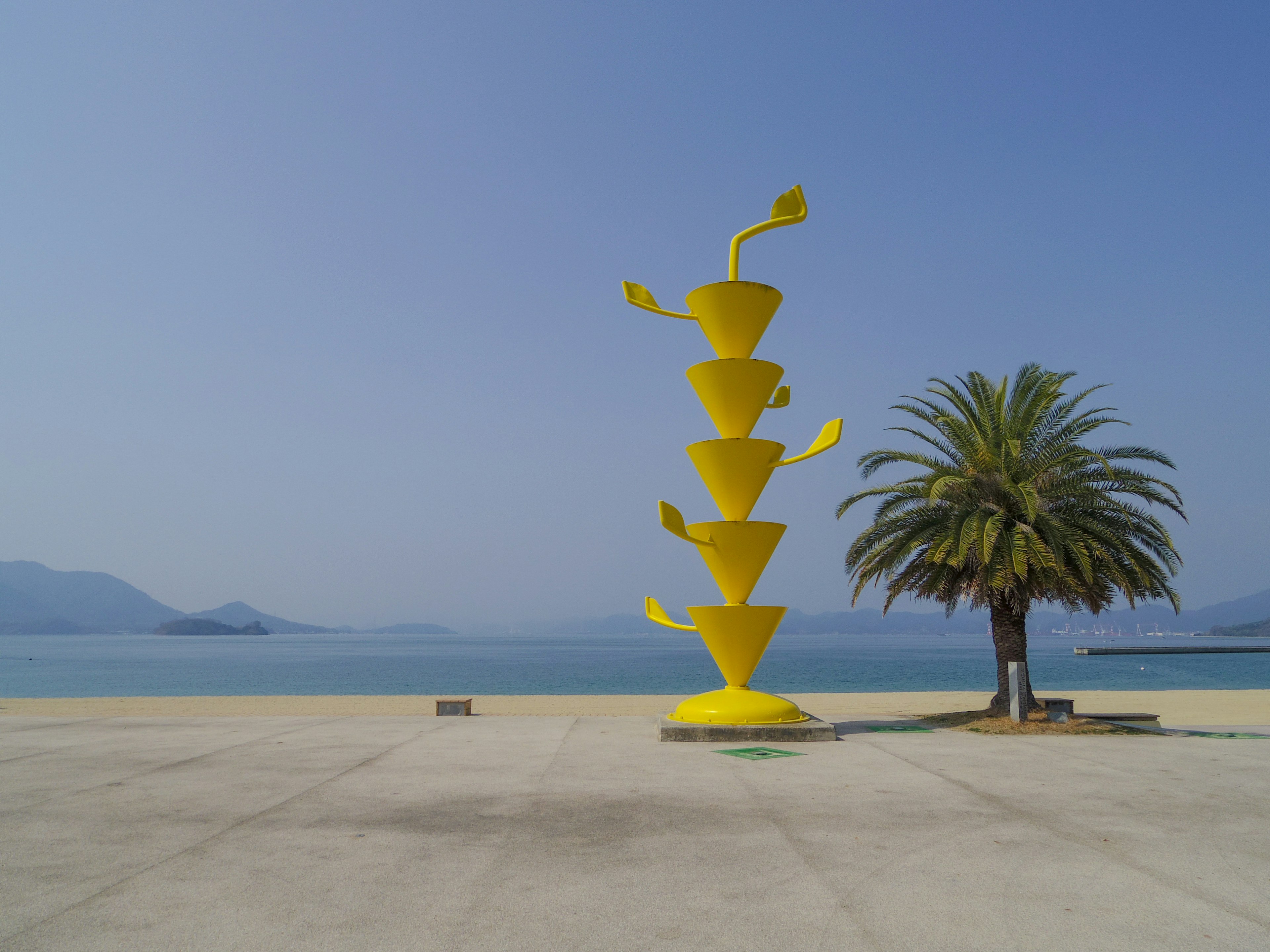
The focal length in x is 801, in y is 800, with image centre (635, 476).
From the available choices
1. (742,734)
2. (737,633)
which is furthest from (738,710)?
(737,633)

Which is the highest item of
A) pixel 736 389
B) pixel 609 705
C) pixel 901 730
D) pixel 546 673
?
pixel 736 389

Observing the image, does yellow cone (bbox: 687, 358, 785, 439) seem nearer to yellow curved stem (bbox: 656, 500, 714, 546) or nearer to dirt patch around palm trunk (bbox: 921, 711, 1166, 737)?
yellow curved stem (bbox: 656, 500, 714, 546)

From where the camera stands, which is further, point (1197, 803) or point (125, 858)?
point (1197, 803)

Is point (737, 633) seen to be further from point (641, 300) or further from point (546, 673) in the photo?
point (546, 673)

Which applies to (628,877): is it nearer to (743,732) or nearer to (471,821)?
(471,821)

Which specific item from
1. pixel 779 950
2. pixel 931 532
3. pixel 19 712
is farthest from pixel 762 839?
pixel 19 712

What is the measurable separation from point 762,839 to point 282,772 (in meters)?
6.56

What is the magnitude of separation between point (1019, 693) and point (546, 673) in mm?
64739

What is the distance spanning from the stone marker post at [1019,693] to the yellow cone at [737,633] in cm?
533

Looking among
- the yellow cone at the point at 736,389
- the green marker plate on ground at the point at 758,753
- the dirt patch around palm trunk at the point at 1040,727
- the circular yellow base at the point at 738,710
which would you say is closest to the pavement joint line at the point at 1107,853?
the green marker plate on ground at the point at 758,753

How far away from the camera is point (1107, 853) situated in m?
6.57

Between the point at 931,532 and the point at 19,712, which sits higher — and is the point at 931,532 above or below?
above

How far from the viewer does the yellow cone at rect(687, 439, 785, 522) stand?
49.4 ft

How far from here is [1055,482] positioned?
56.4 ft
